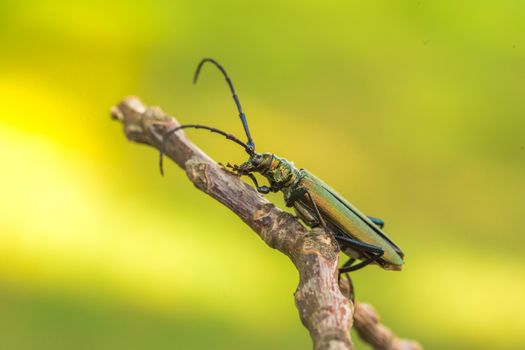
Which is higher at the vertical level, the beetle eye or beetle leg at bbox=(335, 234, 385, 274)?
the beetle eye

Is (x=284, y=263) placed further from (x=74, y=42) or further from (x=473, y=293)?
(x=74, y=42)

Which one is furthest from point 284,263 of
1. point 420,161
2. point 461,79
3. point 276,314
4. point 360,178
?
point 461,79

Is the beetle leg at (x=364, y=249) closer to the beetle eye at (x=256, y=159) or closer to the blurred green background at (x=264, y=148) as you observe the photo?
the beetle eye at (x=256, y=159)

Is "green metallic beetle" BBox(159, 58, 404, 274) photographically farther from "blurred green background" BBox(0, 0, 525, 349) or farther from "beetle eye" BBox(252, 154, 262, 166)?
"blurred green background" BBox(0, 0, 525, 349)

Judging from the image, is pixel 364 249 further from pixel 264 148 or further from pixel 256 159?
pixel 264 148

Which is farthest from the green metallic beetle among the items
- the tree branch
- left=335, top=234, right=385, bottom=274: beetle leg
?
the tree branch

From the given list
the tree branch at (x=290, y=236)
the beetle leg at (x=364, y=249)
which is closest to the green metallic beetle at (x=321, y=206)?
the beetle leg at (x=364, y=249)
